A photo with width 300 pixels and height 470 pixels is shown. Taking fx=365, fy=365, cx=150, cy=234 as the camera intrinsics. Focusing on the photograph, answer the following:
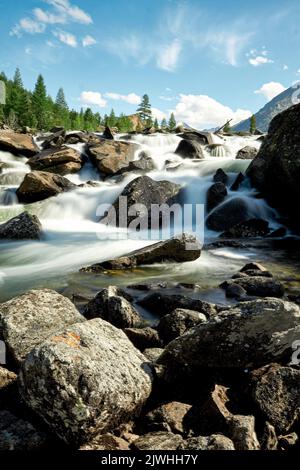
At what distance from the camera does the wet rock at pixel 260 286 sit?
9.20m

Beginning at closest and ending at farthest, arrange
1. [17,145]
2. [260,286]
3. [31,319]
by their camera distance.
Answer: [31,319] < [260,286] < [17,145]

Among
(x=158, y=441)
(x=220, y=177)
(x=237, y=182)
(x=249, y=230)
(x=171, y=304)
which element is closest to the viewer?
(x=158, y=441)

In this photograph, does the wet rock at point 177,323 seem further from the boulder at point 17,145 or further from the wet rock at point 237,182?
the boulder at point 17,145

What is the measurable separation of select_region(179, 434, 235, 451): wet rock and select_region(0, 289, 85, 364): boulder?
8.09ft

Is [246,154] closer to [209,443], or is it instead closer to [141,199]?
[141,199]

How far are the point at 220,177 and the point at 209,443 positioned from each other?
21524mm

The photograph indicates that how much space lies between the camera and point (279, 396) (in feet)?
13.0

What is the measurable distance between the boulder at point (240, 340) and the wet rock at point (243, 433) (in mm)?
879

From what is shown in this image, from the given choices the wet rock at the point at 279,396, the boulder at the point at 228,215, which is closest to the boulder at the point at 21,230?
the boulder at the point at 228,215

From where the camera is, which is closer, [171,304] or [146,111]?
[171,304]

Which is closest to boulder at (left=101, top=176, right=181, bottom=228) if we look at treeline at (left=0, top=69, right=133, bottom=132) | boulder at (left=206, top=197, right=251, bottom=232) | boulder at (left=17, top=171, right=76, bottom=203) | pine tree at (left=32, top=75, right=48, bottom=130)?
boulder at (left=206, top=197, right=251, bottom=232)

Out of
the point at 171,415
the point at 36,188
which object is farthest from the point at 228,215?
the point at 171,415
